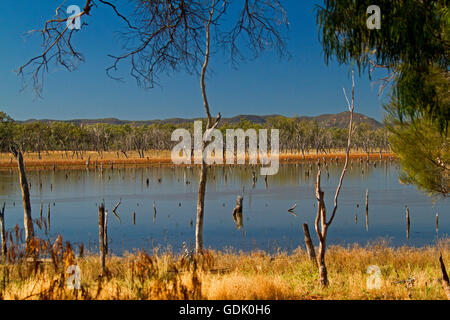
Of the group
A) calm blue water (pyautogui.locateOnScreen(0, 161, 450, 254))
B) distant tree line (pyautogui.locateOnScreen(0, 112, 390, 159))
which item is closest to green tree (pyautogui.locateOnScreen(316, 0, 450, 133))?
calm blue water (pyautogui.locateOnScreen(0, 161, 450, 254))

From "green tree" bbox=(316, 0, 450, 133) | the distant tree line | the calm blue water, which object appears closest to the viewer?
"green tree" bbox=(316, 0, 450, 133)

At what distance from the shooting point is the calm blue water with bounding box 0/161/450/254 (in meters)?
21.1

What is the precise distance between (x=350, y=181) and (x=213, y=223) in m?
27.5

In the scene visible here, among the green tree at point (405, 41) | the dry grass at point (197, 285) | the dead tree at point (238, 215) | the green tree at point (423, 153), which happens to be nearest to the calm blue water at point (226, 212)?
the dead tree at point (238, 215)

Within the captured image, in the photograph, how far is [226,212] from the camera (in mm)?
29562

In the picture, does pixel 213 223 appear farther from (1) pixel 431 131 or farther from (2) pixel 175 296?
(2) pixel 175 296

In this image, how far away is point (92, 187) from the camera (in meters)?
45.4

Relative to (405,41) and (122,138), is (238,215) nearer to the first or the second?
(405,41)

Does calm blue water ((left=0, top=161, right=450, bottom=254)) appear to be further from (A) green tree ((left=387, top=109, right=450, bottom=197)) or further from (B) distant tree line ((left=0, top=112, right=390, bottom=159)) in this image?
(B) distant tree line ((left=0, top=112, right=390, bottom=159))

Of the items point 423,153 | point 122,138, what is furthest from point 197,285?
point 122,138

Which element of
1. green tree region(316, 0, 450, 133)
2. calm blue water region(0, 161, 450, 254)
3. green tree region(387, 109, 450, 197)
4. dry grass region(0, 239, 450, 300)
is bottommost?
calm blue water region(0, 161, 450, 254)

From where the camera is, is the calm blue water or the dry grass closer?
the dry grass

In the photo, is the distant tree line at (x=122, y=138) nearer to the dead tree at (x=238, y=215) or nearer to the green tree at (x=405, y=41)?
the dead tree at (x=238, y=215)

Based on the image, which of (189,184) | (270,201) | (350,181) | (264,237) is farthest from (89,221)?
(350,181)
